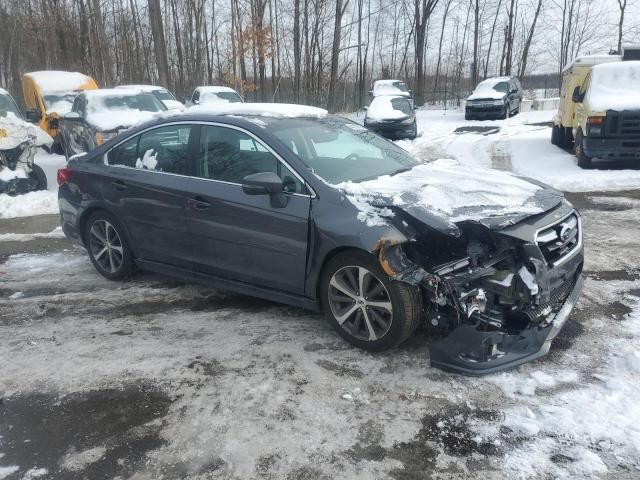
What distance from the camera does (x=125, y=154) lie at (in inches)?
207

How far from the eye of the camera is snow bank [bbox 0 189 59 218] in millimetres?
8977

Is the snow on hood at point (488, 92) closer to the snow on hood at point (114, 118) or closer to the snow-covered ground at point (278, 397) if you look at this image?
the snow on hood at point (114, 118)

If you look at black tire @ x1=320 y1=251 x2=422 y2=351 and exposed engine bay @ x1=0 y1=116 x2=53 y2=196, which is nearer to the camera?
black tire @ x1=320 y1=251 x2=422 y2=351

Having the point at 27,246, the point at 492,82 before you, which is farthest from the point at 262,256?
the point at 492,82

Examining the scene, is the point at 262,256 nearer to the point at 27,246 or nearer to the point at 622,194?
the point at 27,246

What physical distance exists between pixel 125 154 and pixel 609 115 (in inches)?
347

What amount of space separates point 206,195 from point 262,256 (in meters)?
0.74

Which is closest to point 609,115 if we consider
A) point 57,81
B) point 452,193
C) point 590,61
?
point 590,61

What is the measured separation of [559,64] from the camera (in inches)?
1794

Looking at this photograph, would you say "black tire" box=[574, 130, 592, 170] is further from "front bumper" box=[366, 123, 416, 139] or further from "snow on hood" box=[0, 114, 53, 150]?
"snow on hood" box=[0, 114, 53, 150]

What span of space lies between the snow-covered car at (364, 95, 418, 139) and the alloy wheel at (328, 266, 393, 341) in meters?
14.2

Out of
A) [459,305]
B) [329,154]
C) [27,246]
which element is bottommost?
[27,246]

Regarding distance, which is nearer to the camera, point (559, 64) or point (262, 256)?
point (262, 256)

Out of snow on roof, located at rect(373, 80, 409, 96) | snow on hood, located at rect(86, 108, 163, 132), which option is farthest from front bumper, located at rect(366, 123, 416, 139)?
snow on roof, located at rect(373, 80, 409, 96)
